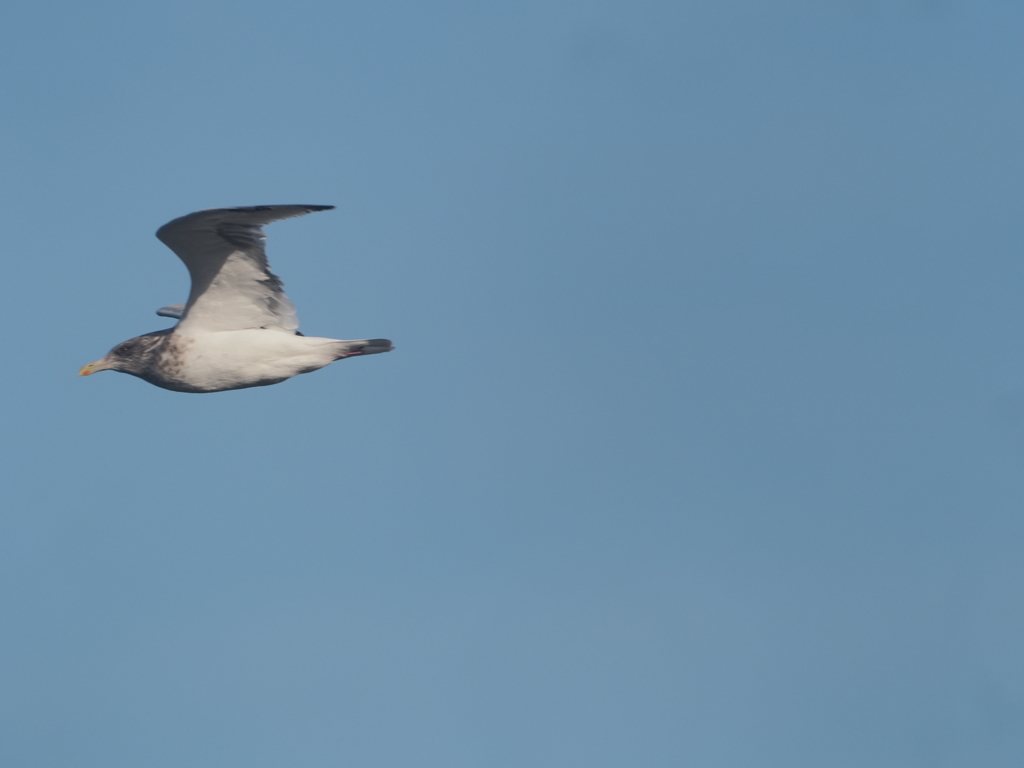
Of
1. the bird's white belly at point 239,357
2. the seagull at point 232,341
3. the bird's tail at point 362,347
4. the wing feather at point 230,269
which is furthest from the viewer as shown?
the bird's tail at point 362,347

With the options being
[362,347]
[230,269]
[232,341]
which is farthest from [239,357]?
[362,347]

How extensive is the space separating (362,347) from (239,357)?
2.37 meters

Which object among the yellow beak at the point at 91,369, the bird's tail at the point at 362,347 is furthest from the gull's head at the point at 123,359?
the bird's tail at the point at 362,347

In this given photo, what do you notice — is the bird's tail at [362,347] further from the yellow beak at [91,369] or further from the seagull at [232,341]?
→ the yellow beak at [91,369]

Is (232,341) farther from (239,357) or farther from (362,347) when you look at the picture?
(362,347)

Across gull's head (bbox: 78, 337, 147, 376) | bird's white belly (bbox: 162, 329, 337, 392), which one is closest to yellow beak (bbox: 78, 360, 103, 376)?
gull's head (bbox: 78, 337, 147, 376)

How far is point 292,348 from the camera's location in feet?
71.6

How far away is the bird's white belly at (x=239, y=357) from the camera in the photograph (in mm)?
21734

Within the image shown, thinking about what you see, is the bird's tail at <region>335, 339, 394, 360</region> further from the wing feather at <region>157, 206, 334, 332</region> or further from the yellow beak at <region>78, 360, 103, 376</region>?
the yellow beak at <region>78, 360, 103, 376</region>

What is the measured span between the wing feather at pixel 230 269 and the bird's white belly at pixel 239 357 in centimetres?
28

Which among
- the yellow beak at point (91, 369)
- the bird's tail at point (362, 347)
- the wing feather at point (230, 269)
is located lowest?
the yellow beak at point (91, 369)

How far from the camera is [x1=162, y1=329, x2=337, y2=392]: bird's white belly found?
21.7 metres

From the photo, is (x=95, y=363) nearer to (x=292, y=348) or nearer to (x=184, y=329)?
(x=184, y=329)

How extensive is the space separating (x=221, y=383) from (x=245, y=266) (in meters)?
2.43
